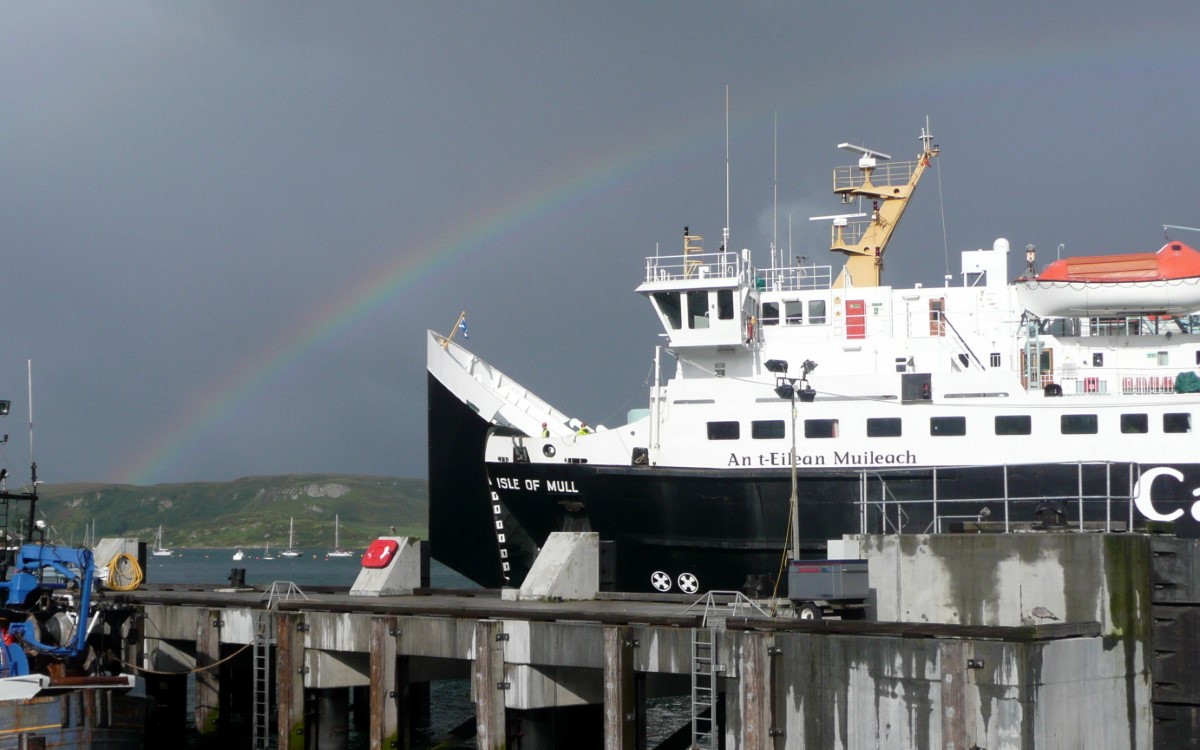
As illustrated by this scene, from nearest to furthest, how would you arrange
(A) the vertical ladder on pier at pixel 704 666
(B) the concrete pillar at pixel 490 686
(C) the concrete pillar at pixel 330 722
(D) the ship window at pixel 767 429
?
(A) the vertical ladder on pier at pixel 704 666 < (B) the concrete pillar at pixel 490 686 < (C) the concrete pillar at pixel 330 722 < (D) the ship window at pixel 767 429

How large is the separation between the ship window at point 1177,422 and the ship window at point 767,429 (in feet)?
29.6

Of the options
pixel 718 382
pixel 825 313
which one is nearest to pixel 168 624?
pixel 718 382

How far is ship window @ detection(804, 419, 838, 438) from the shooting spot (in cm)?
3553

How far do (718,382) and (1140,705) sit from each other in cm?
2001

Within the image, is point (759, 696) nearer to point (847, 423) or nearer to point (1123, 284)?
point (847, 423)

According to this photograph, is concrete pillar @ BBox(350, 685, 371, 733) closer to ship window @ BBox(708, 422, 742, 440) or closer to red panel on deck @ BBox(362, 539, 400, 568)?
red panel on deck @ BBox(362, 539, 400, 568)

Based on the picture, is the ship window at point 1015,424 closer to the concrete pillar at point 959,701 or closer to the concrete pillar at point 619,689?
the concrete pillar at point 619,689

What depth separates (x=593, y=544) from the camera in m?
28.2

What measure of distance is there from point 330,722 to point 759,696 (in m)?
10.00

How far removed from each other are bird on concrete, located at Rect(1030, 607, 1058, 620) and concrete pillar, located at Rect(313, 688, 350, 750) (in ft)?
42.8

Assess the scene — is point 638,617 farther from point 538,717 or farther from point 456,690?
point 456,690

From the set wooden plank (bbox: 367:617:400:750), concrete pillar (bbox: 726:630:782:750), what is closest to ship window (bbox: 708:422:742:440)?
wooden plank (bbox: 367:617:400:750)

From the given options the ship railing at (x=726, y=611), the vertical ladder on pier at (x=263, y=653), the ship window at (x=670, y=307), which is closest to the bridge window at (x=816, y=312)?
the ship window at (x=670, y=307)

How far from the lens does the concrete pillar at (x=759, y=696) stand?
19.3m
